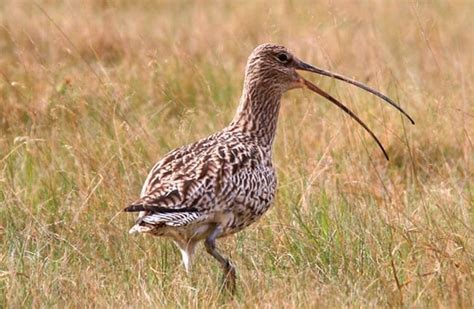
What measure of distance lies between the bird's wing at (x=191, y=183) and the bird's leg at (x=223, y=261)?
14 centimetres

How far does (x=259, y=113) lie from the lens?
7.24 m

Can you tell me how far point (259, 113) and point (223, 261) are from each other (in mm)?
1096

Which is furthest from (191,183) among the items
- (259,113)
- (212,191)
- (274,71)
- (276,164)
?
(276,164)

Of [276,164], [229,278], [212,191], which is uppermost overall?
[212,191]

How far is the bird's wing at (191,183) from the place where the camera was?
6.23 m

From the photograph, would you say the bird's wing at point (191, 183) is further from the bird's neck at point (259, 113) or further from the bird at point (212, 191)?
the bird's neck at point (259, 113)

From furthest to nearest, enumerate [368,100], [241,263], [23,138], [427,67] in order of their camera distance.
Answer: [427,67], [368,100], [23,138], [241,263]

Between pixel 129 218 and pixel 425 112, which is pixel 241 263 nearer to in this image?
pixel 129 218

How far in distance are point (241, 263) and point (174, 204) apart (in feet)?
2.00

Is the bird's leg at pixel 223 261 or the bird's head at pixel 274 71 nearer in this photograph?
the bird's leg at pixel 223 261

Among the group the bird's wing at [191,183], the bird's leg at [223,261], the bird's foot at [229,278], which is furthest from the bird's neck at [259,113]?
the bird's foot at [229,278]

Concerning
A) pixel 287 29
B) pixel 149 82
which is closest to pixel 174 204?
pixel 149 82

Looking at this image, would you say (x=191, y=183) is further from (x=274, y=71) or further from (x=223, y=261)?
(x=274, y=71)

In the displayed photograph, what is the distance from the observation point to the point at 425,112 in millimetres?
9039
